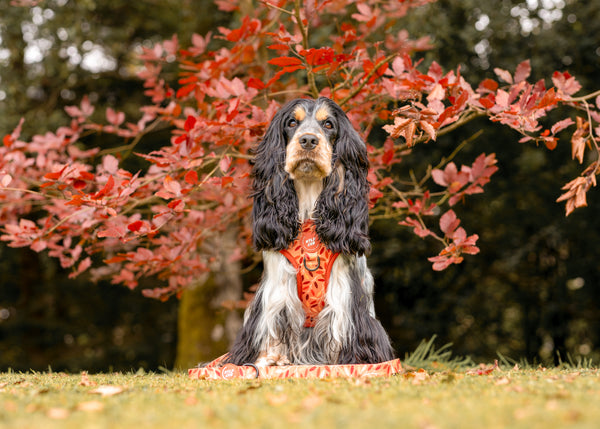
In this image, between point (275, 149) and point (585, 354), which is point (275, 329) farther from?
point (585, 354)

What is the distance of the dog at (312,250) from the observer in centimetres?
374

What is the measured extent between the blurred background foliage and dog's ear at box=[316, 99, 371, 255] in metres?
3.08

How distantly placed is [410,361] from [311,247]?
2.03 metres

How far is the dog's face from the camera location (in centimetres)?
359

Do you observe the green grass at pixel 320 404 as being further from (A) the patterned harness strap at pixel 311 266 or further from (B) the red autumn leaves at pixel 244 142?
(B) the red autumn leaves at pixel 244 142

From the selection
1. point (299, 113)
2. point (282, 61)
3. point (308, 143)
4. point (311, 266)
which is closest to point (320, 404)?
point (311, 266)

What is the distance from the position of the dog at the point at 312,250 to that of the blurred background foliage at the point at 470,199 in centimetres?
319

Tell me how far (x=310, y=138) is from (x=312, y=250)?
0.72 m

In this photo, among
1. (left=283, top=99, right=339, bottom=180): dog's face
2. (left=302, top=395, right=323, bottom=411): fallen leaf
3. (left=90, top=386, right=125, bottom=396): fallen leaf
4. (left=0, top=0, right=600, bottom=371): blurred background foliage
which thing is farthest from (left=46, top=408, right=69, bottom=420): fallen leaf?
(left=0, top=0, right=600, bottom=371): blurred background foliage

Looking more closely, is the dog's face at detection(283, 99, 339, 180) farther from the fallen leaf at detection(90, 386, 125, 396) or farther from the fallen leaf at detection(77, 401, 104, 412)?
the fallen leaf at detection(77, 401, 104, 412)

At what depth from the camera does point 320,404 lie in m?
2.28

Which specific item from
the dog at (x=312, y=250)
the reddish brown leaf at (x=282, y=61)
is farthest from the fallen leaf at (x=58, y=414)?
the reddish brown leaf at (x=282, y=61)

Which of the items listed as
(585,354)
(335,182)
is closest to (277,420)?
(335,182)

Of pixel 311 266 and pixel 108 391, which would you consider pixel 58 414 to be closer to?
pixel 108 391
